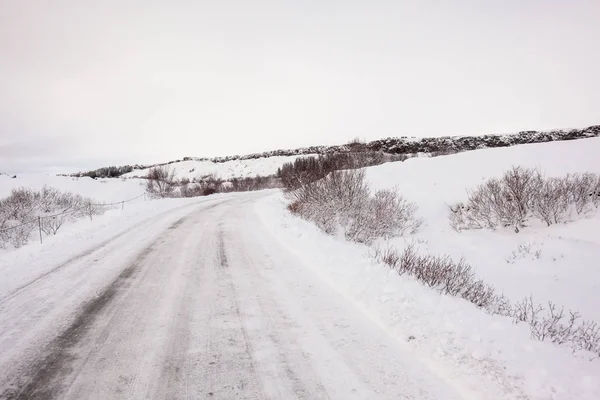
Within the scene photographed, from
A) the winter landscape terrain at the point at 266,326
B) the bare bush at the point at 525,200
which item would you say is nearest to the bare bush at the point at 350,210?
the bare bush at the point at 525,200

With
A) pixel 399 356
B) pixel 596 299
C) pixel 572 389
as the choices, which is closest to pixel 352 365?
pixel 399 356

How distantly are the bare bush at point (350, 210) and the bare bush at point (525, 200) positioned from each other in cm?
300

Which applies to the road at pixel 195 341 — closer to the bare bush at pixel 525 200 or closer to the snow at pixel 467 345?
the snow at pixel 467 345

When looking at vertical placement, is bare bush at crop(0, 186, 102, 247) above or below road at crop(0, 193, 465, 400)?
above

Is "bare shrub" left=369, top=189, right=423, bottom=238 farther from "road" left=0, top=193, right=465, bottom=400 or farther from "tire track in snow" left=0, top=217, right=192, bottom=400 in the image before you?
"tire track in snow" left=0, top=217, right=192, bottom=400

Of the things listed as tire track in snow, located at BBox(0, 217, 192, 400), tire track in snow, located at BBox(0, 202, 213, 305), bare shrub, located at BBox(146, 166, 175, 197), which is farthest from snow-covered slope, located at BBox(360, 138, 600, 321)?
bare shrub, located at BBox(146, 166, 175, 197)

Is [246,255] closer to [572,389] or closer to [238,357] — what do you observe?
[238,357]

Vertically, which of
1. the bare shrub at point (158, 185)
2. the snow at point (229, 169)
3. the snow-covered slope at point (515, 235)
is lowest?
the snow-covered slope at point (515, 235)

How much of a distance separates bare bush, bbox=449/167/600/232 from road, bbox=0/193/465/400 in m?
11.9

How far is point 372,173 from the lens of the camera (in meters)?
22.6

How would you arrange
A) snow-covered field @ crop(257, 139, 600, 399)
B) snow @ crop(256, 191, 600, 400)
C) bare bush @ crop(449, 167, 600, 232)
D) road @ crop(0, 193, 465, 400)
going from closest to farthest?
snow @ crop(256, 191, 600, 400)
road @ crop(0, 193, 465, 400)
snow-covered field @ crop(257, 139, 600, 399)
bare bush @ crop(449, 167, 600, 232)

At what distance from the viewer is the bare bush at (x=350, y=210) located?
13406 millimetres

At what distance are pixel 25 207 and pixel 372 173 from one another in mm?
24985

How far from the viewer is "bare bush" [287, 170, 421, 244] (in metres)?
13.4
